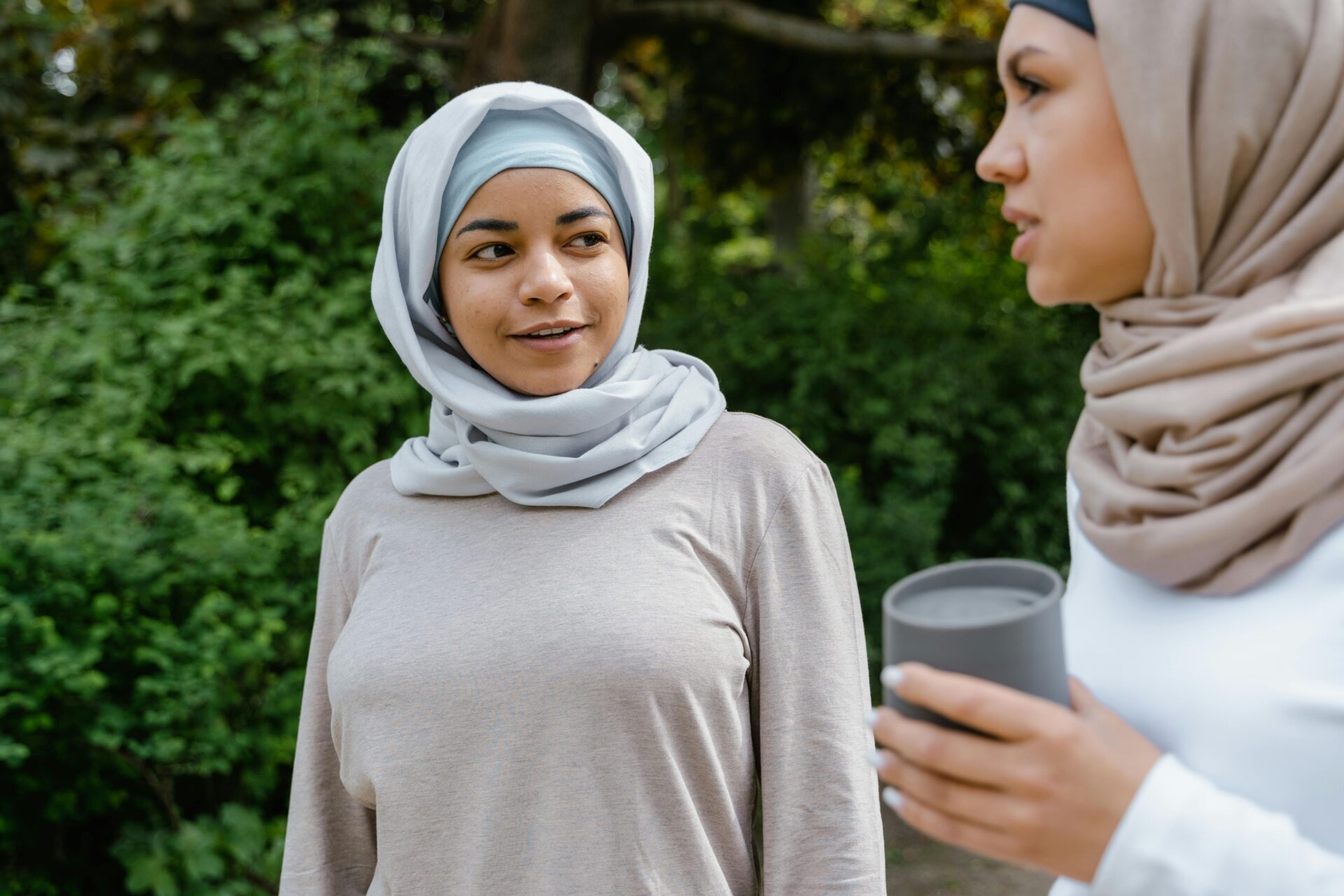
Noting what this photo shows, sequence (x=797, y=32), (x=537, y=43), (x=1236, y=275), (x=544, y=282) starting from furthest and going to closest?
1. (x=797, y=32)
2. (x=537, y=43)
3. (x=544, y=282)
4. (x=1236, y=275)

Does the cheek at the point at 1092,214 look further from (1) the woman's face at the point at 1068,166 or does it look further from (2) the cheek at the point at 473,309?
(2) the cheek at the point at 473,309

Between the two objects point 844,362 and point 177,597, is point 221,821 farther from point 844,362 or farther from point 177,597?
point 844,362

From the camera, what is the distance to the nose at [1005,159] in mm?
1203

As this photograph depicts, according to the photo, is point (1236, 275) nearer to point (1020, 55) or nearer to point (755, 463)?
point (1020, 55)

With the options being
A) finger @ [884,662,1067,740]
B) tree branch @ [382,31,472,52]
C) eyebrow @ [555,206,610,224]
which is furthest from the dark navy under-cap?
tree branch @ [382,31,472,52]

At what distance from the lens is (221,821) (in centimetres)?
322

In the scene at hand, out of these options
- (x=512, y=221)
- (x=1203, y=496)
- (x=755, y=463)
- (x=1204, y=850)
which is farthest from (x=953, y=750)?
(x=512, y=221)

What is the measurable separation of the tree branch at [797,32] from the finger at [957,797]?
18.0 feet

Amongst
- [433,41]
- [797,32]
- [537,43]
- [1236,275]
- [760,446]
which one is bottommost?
[760,446]

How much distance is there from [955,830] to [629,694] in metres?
0.66

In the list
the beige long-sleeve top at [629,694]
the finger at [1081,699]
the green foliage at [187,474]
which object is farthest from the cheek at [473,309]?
the green foliage at [187,474]

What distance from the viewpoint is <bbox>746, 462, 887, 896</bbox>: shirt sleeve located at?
67.4 inches

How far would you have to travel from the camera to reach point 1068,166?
1.16 metres

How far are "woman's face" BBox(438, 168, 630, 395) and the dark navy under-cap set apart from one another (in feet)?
2.88
